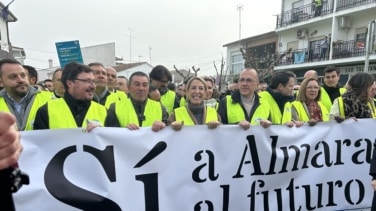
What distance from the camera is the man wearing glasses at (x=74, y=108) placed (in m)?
2.77

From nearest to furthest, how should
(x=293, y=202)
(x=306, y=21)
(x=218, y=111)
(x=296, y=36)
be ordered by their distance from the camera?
(x=293, y=202) < (x=218, y=111) < (x=306, y=21) < (x=296, y=36)

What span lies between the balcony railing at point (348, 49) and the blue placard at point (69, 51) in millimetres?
17205

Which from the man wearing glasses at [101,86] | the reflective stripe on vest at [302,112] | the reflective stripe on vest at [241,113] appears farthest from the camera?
the man wearing glasses at [101,86]

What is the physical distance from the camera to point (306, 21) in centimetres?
2369

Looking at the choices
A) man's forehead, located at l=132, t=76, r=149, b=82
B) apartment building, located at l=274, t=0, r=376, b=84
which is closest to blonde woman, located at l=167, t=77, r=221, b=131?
man's forehead, located at l=132, t=76, r=149, b=82

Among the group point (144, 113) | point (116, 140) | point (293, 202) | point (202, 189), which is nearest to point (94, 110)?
point (116, 140)

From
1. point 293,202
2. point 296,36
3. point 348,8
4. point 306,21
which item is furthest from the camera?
A: point 296,36

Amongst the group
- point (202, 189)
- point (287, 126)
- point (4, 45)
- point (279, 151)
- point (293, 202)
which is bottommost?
point (293, 202)

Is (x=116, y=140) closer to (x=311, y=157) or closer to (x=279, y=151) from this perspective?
(x=279, y=151)

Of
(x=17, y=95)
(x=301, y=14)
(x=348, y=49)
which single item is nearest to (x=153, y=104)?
(x=17, y=95)

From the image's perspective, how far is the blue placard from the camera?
8.56 m

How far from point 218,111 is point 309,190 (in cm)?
122

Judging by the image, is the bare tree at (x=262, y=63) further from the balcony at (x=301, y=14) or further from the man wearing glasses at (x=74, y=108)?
the man wearing glasses at (x=74, y=108)

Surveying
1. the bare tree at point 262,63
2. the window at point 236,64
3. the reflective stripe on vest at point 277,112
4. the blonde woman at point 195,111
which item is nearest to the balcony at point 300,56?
the bare tree at point 262,63
